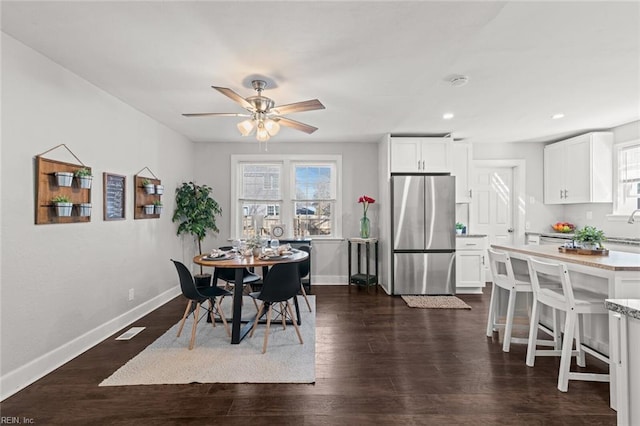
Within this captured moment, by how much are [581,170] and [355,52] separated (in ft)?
15.0

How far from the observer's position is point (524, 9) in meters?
1.96

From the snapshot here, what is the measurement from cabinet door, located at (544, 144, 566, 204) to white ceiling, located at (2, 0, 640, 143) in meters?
1.33

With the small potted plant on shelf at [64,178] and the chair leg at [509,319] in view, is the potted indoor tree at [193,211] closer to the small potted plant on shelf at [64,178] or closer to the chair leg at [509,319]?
the small potted plant on shelf at [64,178]

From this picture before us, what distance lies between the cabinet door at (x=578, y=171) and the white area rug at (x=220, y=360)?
4683 mm

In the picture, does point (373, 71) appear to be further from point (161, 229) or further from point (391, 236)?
point (161, 229)

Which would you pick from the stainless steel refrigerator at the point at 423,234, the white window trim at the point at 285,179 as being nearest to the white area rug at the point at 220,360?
the stainless steel refrigerator at the point at 423,234

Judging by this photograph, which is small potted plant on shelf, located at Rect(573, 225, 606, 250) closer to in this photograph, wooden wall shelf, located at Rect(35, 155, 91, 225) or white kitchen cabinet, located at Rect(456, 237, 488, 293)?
white kitchen cabinet, located at Rect(456, 237, 488, 293)

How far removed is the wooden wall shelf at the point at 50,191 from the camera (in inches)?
95.3

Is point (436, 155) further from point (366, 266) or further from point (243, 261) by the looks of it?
point (243, 261)

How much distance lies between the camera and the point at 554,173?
213 inches

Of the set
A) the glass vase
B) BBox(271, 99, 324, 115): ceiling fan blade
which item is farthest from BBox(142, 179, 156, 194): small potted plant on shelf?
the glass vase

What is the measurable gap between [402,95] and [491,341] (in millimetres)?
2683

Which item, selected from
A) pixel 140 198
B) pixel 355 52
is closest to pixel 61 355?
pixel 140 198

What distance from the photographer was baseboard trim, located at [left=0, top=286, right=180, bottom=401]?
2209 mm
